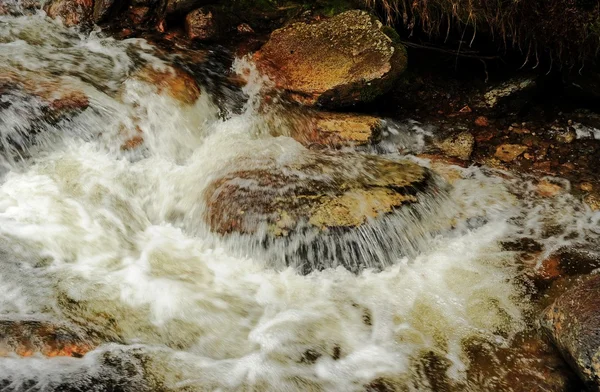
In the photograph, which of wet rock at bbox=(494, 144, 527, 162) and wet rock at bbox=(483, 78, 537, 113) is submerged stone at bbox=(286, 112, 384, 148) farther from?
wet rock at bbox=(483, 78, 537, 113)

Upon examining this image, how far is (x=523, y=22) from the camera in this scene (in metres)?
5.19

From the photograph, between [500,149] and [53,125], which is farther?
[500,149]

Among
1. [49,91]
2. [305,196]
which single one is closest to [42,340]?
[305,196]

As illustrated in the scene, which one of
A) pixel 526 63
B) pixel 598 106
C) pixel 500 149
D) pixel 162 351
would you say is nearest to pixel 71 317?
pixel 162 351

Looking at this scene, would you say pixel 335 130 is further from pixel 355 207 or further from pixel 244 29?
pixel 244 29

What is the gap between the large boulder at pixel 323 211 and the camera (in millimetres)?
4016

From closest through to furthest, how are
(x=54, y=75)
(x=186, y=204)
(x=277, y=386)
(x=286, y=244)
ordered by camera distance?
(x=277, y=386) < (x=286, y=244) < (x=186, y=204) < (x=54, y=75)

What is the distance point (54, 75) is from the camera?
511cm

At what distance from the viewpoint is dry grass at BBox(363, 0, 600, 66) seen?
16.2 feet

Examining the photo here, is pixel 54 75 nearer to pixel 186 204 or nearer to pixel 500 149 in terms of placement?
pixel 186 204

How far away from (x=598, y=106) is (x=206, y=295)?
5159mm

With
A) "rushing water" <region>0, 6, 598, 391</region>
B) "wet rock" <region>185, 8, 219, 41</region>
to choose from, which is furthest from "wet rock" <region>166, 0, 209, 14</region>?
"rushing water" <region>0, 6, 598, 391</region>

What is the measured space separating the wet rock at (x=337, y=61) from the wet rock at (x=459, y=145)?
0.97 metres

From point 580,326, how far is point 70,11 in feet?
22.0
